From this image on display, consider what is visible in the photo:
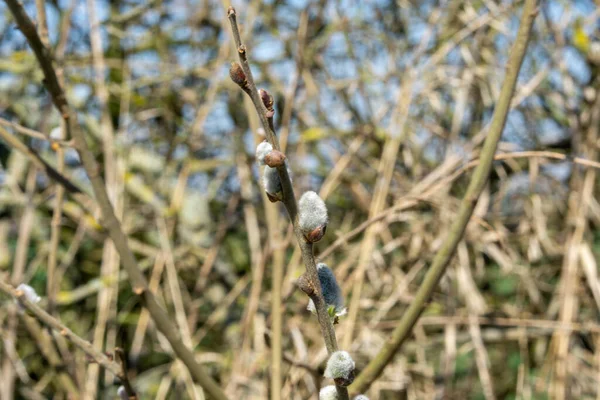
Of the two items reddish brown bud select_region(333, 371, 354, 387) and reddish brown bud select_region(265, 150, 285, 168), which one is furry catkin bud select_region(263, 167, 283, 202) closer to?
reddish brown bud select_region(265, 150, 285, 168)

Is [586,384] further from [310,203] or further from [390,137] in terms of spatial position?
[310,203]

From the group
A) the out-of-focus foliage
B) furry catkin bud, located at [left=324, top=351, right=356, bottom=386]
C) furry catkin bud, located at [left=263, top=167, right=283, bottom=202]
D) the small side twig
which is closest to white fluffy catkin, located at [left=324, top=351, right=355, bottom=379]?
furry catkin bud, located at [left=324, top=351, right=356, bottom=386]

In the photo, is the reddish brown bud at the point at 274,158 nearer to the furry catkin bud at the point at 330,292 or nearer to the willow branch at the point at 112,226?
the furry catkin bud at the point at 330,292

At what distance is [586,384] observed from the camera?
152 cm

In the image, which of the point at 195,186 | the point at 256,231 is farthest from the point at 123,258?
the point at 195,186

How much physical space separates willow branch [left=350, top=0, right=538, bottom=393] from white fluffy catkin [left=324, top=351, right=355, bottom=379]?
0.32m

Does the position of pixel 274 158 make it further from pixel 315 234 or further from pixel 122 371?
pixel 122 371

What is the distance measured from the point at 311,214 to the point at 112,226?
402 millimetres

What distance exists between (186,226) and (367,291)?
573 mm

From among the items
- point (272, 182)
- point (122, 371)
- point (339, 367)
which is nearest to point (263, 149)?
point (272, 182)

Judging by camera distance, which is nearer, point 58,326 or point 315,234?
point 315,234

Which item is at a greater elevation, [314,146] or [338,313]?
[314,146]

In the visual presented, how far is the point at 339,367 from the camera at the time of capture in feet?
1.48

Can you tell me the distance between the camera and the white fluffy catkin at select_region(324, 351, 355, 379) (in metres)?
0.45
